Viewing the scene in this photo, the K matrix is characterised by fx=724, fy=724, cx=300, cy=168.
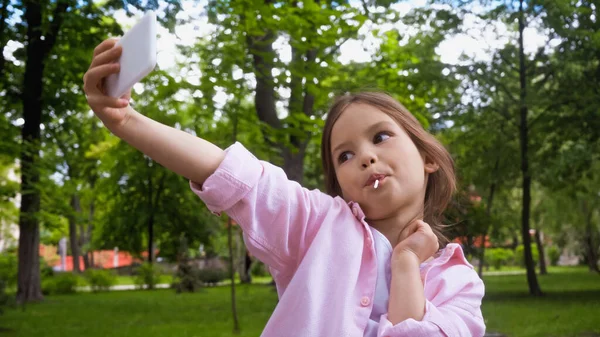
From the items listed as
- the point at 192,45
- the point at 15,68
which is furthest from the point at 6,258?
the point at 192,45

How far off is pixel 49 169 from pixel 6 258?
1268cm

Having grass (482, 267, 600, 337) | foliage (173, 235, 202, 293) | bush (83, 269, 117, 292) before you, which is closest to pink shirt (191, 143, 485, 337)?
grass (482, 267, 600, 337)

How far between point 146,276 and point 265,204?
2545 cm

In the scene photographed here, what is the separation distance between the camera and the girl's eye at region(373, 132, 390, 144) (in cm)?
166

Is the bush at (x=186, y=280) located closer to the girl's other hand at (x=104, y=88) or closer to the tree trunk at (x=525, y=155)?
the tree trunk at (x=525, y=155)

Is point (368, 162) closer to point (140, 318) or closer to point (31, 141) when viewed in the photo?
point (31, 141)

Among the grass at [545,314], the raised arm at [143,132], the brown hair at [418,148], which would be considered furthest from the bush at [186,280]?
the raised arm at [143,132]

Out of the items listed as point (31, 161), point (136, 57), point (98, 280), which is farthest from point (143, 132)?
point (98, 280)

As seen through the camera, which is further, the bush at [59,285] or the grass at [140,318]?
the bush at [59,285]

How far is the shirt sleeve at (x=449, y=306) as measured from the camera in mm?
1412

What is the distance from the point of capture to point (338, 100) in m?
1.83

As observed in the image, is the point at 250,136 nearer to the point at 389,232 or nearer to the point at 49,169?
the point at 49,169

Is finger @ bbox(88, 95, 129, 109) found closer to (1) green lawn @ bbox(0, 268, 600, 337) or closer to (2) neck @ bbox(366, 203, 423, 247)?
(2) neck @ bbox(366, 203, 423, 247)

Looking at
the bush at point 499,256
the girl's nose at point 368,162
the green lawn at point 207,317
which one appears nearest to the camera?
the girl's nose at point 368,162
